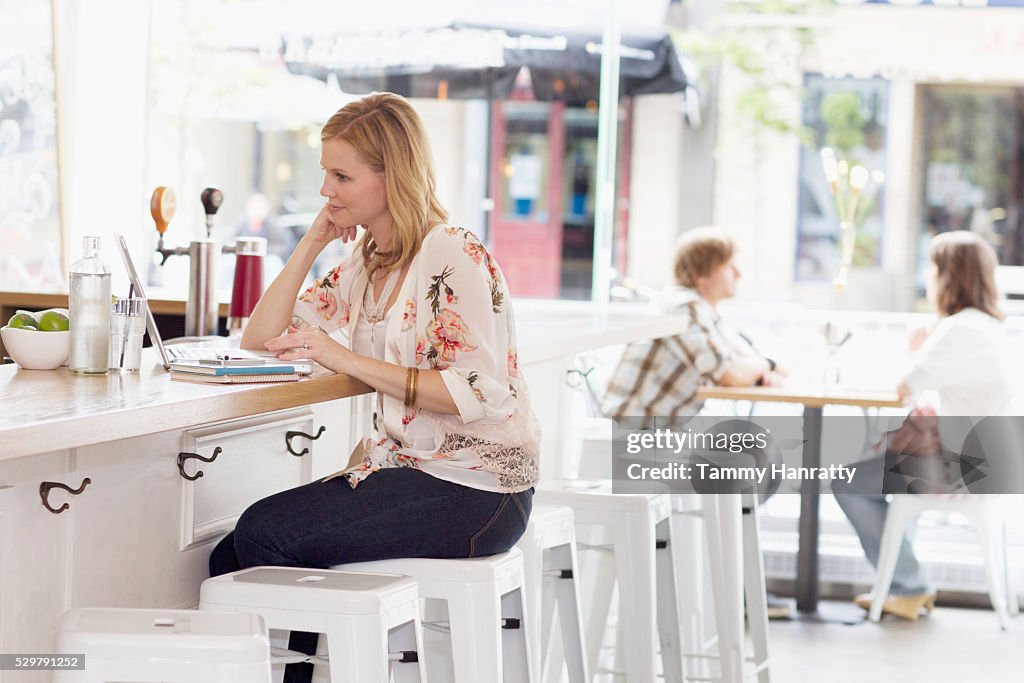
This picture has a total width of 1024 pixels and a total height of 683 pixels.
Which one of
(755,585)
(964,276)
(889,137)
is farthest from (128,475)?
(889,137)

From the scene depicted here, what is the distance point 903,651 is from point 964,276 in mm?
1257

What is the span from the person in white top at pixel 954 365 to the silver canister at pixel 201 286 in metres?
2.47

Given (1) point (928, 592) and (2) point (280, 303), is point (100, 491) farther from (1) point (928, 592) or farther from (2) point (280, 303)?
(1) point (928, 592)

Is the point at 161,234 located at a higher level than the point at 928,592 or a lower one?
higher

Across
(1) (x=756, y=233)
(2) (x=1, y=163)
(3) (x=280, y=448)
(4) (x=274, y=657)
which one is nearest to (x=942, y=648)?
(3) (x=280, y=448)

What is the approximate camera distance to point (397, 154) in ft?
7.12

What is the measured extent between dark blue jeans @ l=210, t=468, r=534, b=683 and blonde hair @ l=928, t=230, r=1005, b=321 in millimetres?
2918

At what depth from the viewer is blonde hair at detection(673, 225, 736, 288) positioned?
4.52 metres

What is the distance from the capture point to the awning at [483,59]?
6.09 meters

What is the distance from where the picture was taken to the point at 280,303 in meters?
2.36

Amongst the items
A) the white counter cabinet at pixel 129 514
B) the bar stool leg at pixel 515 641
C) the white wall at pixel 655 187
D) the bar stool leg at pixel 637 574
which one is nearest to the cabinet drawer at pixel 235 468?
the white counter cabinet at pixel 129 514

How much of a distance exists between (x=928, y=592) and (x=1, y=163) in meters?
3.46

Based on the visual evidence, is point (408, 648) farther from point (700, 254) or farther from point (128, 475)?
point (700, 254)

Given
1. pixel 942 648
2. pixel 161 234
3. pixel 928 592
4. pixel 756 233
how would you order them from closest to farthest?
pixel 161 234, pixel 942 648, pixel 928 592, pixel 756 233
